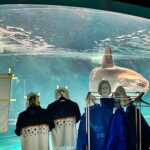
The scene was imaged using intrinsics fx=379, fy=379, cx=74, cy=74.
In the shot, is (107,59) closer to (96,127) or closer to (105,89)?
(105,89)

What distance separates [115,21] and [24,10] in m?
1.06

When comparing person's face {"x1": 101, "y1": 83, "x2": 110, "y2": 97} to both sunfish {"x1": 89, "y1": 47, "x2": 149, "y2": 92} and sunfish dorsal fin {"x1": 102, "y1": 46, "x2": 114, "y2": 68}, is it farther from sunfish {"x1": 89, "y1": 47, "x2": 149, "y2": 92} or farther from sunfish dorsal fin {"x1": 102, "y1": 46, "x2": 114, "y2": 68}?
sunfish dorsal fin {"x1": 102, "y1": 46, "x2": 114, "y2": 68}

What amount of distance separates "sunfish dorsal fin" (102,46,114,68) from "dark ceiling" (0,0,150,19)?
1.58 feet

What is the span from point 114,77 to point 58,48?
2.31 feet

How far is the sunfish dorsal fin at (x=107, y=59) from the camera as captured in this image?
168 inches

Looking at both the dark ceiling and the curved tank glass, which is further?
the dark ceiling

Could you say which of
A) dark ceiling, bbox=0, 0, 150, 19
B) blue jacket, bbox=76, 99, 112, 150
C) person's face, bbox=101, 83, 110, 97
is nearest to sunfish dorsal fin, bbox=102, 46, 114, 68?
person's face, bbox=101, 83, 110, 97

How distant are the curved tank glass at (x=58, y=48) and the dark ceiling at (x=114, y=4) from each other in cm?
6

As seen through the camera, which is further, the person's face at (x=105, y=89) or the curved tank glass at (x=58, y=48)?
the curved tank glass at (x=58, y=48)

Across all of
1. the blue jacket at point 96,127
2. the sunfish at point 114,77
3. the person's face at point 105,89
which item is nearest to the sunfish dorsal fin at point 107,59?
the sunfish at point 114,77

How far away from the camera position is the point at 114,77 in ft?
13.8

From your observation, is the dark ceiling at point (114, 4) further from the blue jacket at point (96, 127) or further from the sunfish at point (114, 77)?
the blue jacket at point (96, 127)

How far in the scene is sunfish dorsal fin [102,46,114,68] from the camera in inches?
168

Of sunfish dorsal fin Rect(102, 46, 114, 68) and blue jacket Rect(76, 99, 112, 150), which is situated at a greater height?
sunfish dorsal fin Rect(102, 46, 114, 68)
